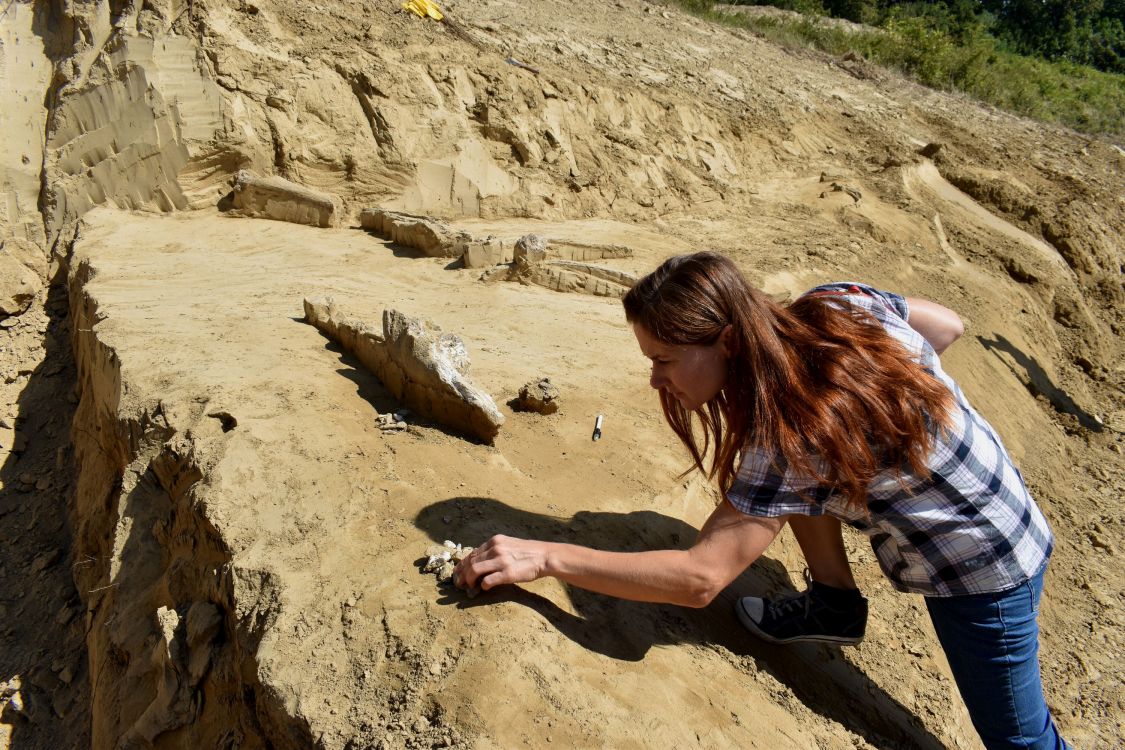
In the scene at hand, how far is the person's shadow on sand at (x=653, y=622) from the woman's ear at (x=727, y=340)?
815 millimetres

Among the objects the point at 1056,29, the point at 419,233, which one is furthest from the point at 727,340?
the point at 1056,29

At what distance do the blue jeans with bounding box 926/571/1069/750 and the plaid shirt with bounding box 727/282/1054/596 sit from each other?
0.05 m

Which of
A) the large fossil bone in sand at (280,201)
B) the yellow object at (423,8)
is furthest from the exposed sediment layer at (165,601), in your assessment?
the yellow object at (423,8)

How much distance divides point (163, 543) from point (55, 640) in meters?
1.29

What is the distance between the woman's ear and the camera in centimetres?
163

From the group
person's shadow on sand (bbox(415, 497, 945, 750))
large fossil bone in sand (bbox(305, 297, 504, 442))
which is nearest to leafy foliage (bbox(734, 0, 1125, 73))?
large fossil bone in sand (bbox(305, 297, 504, 442))

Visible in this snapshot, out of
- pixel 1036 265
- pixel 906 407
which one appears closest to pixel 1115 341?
pixel 1036 265

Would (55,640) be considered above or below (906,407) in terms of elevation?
below

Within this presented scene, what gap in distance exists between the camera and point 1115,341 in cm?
738

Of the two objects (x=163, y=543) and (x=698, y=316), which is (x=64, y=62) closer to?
(x=163, y=543)

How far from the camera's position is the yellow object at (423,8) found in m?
7.71

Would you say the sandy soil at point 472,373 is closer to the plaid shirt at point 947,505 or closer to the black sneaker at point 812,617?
the black sneaker at point 812,617

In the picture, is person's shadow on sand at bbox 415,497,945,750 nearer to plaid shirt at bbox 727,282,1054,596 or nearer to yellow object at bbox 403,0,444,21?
plaid shirt at bbox 727,282,1054,596

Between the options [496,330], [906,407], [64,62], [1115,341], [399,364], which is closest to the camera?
[906,407]
